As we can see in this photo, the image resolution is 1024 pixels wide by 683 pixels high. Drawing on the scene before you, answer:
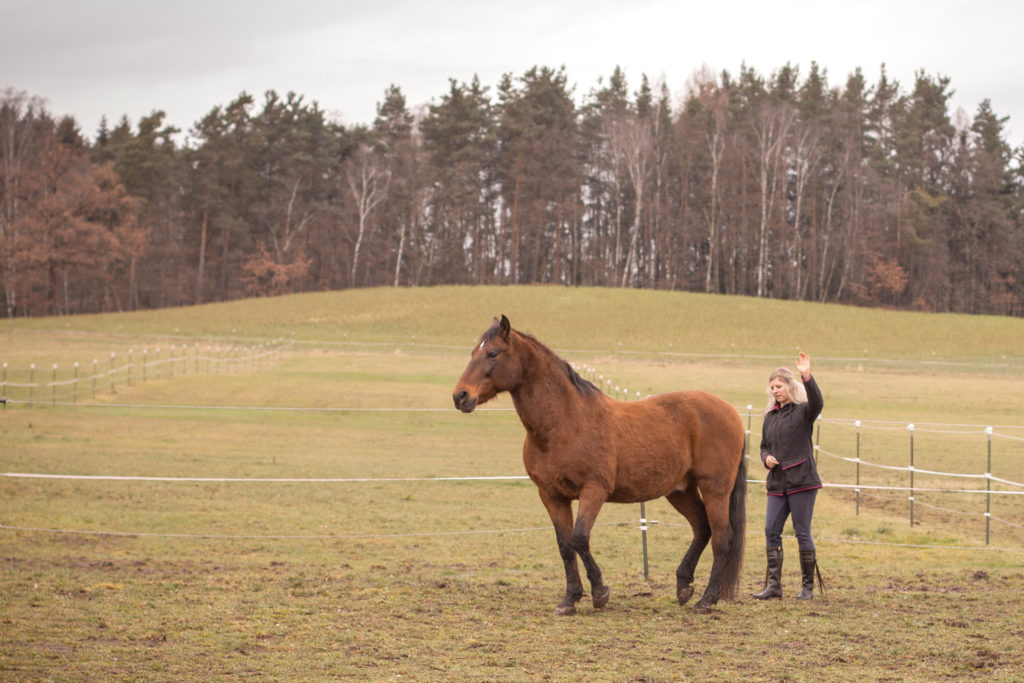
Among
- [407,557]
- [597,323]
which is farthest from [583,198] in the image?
[407,557]

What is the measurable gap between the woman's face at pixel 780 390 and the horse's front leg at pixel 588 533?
1.82 meters

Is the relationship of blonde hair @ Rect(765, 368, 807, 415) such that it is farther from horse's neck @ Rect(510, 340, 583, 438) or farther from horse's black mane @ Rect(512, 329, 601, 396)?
horse's neck @ Rect(510, 340, 583, 438)

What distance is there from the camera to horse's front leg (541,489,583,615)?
23.6ft

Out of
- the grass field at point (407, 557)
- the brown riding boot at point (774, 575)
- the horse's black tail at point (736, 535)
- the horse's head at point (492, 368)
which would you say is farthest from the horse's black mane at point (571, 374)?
the brown riding boot at point (774, 575)

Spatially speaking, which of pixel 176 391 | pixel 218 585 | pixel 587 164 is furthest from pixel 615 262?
pixel 218 585

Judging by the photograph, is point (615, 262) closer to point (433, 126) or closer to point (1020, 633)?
point (433, 126)

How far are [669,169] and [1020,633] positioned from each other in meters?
77.5

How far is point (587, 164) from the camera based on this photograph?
3302 inches

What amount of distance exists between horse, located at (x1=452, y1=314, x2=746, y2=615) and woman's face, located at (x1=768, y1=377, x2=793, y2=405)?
1.34 ft

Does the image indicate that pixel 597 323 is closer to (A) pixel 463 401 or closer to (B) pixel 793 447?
(B) pixel 793 447

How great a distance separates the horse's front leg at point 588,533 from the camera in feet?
23.0

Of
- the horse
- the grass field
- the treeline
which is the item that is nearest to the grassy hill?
the treeline

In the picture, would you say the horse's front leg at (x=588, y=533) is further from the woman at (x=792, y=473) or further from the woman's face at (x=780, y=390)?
the woman's face at (x=780, y=390)

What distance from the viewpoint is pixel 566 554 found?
7.24 m
